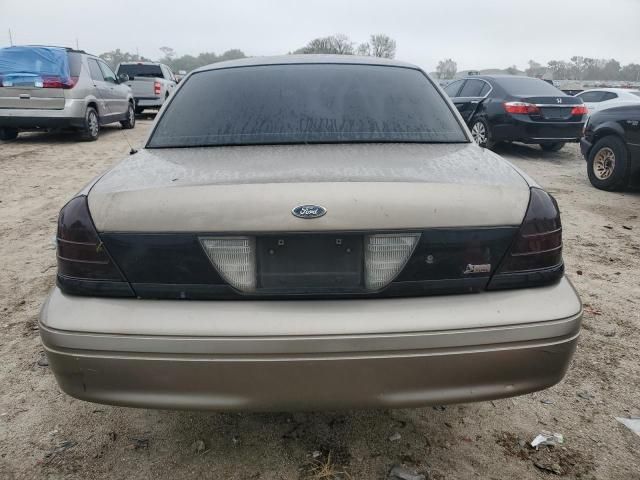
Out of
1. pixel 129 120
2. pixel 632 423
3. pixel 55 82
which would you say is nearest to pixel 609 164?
pixel 632 423

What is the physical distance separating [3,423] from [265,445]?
47.6 inches

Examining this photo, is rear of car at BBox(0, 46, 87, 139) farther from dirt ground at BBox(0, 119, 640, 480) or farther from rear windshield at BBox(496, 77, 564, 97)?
rear windshield at BBox(496, 77, 564, 97)

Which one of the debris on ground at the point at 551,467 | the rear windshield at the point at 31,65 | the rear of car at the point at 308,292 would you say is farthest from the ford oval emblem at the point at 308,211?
the rear windshield at the point at 31,65

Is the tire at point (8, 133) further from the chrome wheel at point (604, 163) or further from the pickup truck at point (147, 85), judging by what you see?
the chrome wheel at point (604, 163)

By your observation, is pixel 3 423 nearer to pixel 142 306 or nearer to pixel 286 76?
pixel 142 306

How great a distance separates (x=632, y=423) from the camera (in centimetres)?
229

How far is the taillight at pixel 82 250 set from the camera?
5.53 ft

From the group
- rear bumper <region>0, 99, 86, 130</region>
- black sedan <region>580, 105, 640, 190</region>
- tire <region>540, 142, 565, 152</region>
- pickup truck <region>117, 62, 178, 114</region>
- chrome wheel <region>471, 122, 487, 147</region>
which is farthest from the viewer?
pickup truck <region>117, 62, 178, 114</region>

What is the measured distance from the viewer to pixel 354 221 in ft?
5.23

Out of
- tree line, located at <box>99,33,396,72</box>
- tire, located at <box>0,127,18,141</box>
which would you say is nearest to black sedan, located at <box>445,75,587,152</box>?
tire, located at <box>0,127,18,141</box>

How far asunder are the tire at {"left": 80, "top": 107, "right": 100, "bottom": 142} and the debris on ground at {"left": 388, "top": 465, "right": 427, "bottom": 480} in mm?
10131

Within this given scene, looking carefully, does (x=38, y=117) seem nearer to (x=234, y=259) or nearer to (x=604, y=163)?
(x=234, y=259)

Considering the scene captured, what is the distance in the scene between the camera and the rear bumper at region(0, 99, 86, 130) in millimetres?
9375

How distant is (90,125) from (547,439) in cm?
1068
